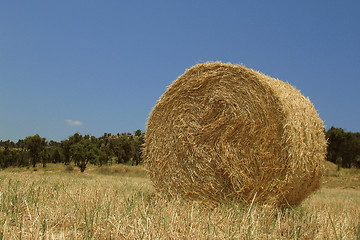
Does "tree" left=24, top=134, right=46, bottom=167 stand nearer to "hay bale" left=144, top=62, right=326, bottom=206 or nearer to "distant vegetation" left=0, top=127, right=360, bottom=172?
"distant vegetation" left=0, top=127, right=360, bottom=172

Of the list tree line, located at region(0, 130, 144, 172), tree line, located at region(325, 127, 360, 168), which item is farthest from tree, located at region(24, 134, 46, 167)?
tree line, located at region(325, 127, 360, 168)

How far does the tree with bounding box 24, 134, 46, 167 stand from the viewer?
87.0ft

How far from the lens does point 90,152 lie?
904 inches

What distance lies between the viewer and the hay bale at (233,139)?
15.5ft

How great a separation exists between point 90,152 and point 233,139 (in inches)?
768

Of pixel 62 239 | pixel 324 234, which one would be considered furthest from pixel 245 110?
pixel 62 239

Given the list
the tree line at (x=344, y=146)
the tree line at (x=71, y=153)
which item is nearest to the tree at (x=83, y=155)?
the tree line at (x=71, y=153)

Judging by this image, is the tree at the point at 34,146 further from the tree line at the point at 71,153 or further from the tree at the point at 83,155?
the tree at the point at 83,155

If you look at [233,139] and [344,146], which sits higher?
[344,146]


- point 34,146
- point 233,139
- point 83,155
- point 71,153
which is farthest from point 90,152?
point 233,139

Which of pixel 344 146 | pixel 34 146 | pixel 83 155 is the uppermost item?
pixel 34 146

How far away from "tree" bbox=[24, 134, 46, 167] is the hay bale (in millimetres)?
23749

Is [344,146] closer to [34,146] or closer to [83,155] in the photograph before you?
[83,155]

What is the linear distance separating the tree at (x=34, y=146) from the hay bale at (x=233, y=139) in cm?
2375
